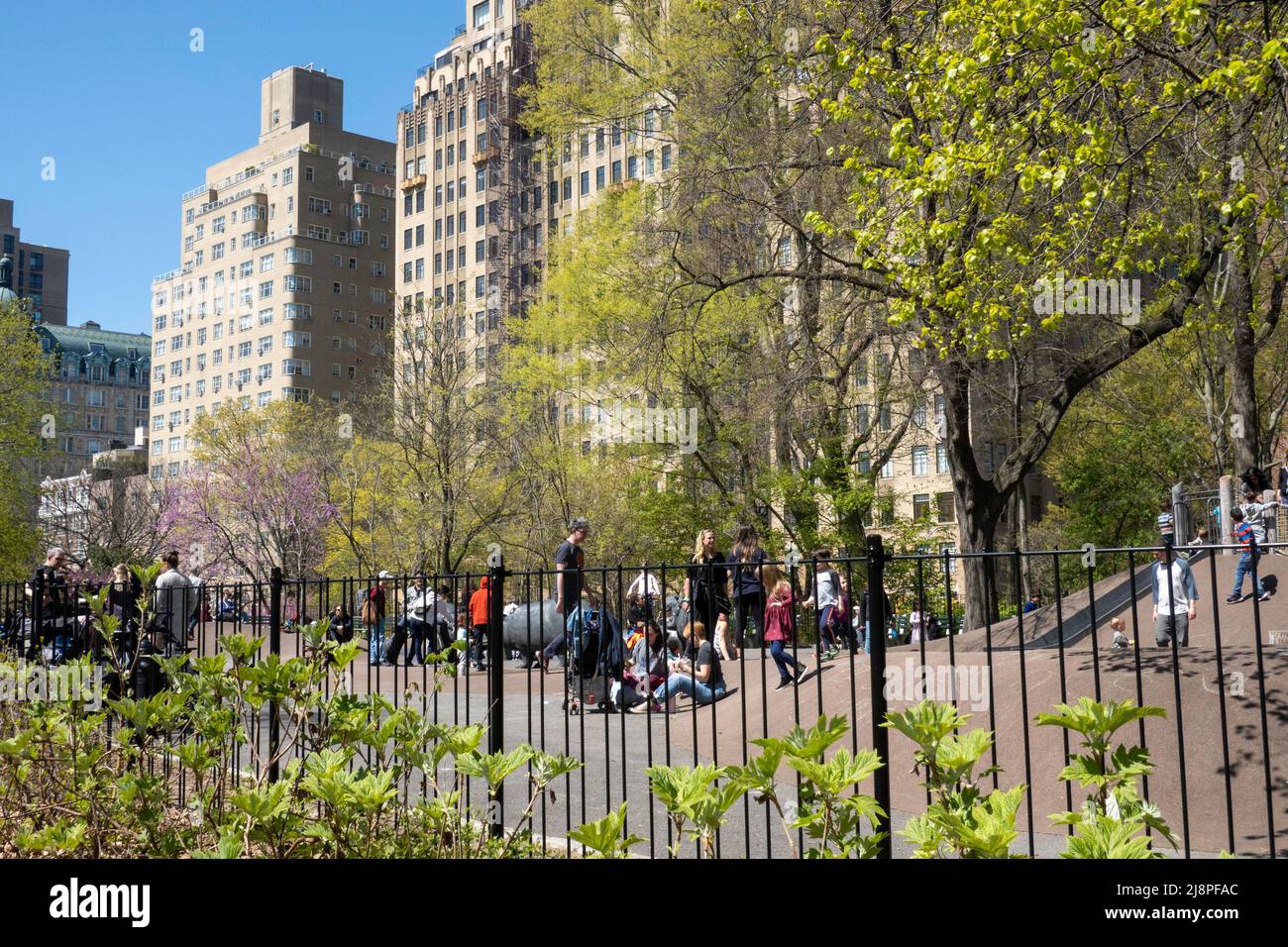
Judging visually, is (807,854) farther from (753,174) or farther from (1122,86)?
(753,174)

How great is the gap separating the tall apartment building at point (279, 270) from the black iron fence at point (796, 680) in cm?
8666

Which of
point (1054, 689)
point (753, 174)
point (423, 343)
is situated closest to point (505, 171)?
point (423, 343)

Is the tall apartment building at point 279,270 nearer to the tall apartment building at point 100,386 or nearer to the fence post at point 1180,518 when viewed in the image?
the tall apartment building at point 100,386

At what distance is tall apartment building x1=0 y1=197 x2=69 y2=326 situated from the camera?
597 feet

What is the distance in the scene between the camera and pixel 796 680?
18.7 feet

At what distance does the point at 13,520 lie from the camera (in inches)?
1673

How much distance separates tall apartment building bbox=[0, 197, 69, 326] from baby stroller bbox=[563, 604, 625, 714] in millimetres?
190124

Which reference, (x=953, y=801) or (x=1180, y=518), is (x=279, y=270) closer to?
(x=1180, y=518)

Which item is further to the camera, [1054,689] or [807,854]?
[1054,689]

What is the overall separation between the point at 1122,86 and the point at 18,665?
13.0 meters

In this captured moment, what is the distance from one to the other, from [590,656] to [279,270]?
9940 centimetres

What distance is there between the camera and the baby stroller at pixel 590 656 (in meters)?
6.89

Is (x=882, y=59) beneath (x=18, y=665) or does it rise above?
above

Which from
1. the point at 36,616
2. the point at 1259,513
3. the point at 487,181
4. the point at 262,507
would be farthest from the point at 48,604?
the point at 487,181
